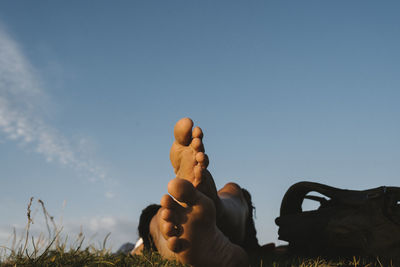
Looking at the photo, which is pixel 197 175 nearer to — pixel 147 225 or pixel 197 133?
pixel 197 133

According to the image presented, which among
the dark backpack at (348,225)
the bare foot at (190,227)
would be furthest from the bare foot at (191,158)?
the dark backpack at (348,225)

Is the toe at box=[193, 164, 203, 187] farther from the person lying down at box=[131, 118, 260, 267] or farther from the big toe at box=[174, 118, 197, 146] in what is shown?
the big toe at box=[174, 118, 197, 146]

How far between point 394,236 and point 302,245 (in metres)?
0.52

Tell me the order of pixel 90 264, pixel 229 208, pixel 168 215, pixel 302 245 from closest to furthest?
pixel 168 215
pixel 90 264
pixel 229 208
pixel 302 245

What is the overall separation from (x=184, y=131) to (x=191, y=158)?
5.5 inches

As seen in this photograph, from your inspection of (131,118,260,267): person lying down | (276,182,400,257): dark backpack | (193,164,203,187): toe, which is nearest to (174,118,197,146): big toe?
(131,118,260,267): person lying down

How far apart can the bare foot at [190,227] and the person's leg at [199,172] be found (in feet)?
0.57

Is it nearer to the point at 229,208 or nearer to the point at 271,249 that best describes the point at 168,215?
the point at 229,208

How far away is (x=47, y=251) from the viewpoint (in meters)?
1.77

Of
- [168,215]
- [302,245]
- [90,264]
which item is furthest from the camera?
[302,245]

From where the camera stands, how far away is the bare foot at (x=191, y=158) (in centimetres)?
180

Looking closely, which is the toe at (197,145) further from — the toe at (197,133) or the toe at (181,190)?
the toe at (181,190)

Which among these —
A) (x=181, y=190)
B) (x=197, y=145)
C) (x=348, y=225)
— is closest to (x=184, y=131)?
(x=197, y=145)

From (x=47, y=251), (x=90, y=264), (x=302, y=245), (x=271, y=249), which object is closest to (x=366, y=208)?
(x=302, y=245)
